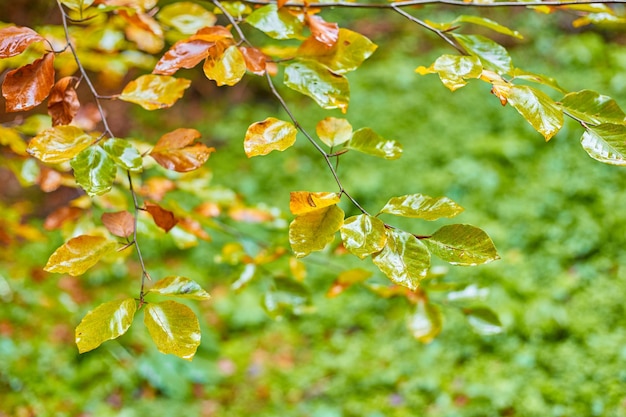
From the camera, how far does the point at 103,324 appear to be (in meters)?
0.55

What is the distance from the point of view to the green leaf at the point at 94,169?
599 mm

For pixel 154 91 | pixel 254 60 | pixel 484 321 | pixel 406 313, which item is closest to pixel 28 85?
pixel 154 91

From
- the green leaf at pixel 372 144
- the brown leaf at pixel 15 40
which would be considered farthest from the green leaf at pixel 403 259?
the brown leaf at pixel 15 40

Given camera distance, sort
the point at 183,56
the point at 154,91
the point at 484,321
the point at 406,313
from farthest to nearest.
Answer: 1. the point at 406,313
2. the point at 484,321
3. the point at 154,91
4. the point at 183,56

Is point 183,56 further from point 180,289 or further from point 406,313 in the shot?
point 406,313

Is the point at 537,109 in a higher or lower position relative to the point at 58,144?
higher

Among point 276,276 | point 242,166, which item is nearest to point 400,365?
point 276,276

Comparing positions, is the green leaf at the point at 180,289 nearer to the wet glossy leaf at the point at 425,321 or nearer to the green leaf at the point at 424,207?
the green leaf at the point at 424,207

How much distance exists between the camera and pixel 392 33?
4.62m

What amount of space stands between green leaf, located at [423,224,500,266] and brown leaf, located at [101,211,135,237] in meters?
0.41

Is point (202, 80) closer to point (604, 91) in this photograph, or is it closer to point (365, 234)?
point (604, 91)

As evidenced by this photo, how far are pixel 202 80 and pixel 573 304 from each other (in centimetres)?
368

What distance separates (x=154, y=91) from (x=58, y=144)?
0.50 ft

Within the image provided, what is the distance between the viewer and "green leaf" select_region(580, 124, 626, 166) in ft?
1.61
